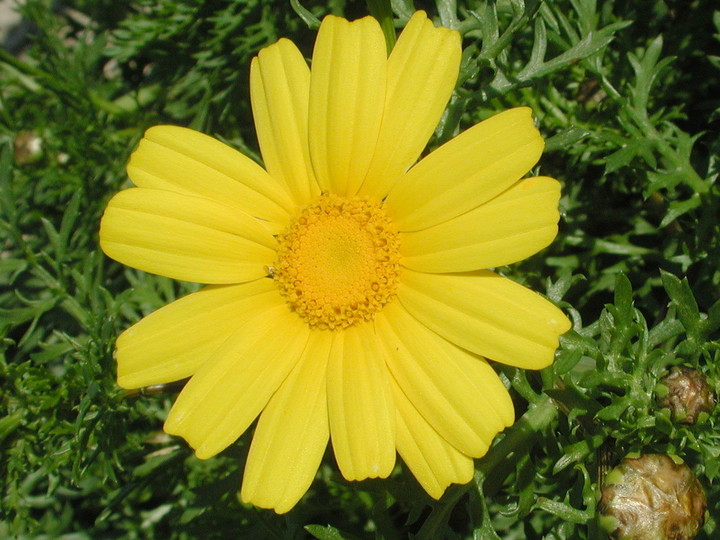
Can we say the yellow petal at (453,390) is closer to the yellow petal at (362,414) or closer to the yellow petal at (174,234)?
the yellow petal at (362,414)

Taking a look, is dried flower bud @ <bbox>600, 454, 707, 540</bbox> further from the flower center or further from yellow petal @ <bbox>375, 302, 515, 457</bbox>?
the flower center

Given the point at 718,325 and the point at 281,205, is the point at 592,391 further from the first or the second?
the point at 281,205

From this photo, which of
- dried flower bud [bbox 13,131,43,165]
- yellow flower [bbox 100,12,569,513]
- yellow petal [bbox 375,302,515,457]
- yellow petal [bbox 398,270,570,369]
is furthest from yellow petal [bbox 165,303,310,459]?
dried flower bud [bbox 13,131,43,165]

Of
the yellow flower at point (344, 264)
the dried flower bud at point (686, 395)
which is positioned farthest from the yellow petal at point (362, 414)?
the dried flower bud at point (686, 395)

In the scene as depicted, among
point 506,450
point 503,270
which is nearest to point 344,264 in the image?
point 503,270

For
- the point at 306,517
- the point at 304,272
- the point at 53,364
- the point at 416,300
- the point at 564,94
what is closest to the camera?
the point at 416,300

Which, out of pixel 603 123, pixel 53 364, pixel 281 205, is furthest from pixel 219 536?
pixel 603 123

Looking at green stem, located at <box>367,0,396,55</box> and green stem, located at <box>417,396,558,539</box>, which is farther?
green stem, located at <box>417,396,558,539</box>
